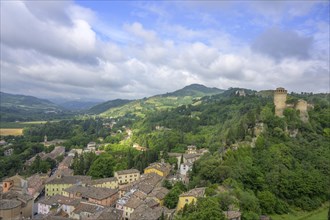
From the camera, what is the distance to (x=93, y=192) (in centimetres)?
5925

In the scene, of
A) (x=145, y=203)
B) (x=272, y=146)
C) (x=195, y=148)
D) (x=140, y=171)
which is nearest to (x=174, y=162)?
(x=140, y=171)

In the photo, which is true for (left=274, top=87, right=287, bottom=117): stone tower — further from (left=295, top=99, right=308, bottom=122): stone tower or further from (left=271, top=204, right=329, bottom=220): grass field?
(left=271, top=204, right=329, bottom=220): grass field

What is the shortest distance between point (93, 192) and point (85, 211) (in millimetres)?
7632

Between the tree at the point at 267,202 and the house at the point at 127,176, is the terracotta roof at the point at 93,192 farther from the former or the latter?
the tree at the point at 267,202

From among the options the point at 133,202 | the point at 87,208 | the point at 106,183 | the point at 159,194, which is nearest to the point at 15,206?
the point at 87,208

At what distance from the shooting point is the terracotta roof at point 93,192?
57838 mm

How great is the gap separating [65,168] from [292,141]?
2348 inches

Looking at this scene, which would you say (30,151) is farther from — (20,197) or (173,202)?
(173,202)

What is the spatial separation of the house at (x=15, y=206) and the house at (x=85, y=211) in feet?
29.1

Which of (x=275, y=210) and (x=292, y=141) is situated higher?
(x=292, y=141)

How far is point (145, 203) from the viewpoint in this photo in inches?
1999

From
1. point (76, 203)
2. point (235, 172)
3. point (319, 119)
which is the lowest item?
point (76, 203)

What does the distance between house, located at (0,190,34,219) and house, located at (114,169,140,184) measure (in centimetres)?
1998

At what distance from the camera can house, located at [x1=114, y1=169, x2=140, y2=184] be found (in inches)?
2793
